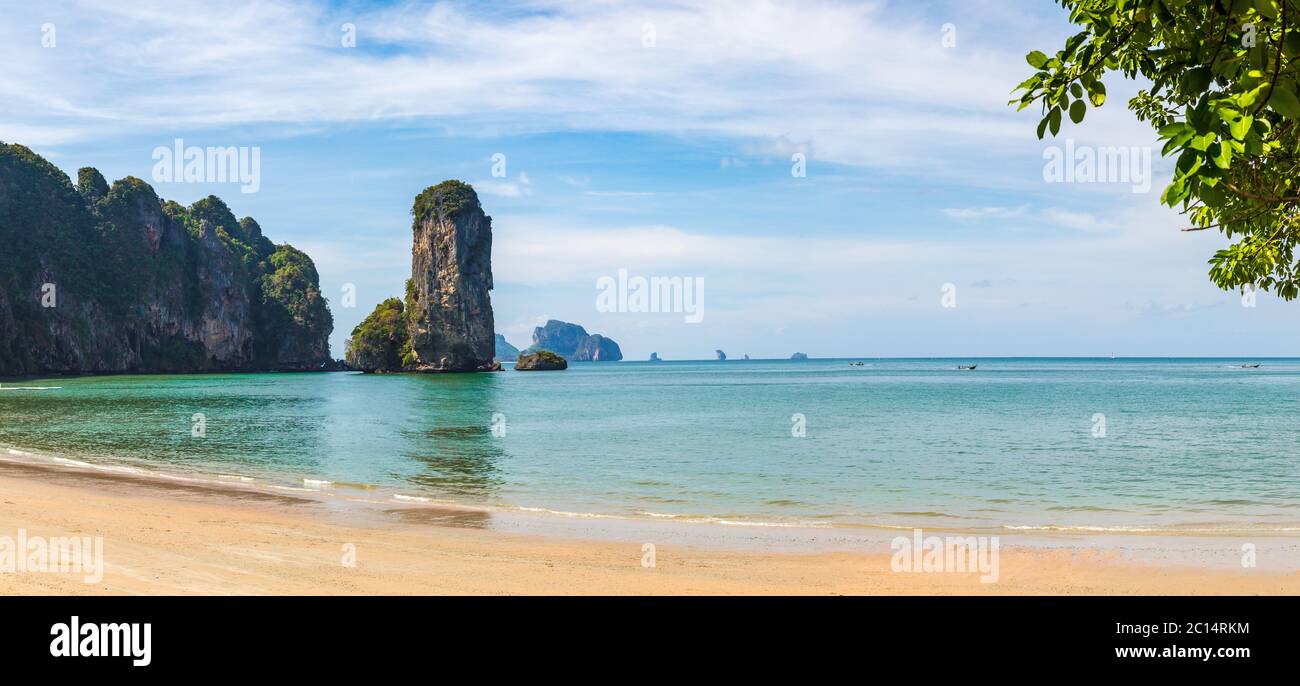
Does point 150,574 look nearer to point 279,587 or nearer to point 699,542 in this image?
point 279,587

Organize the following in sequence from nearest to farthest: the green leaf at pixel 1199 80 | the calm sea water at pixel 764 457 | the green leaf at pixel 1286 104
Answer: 1. the green leaf at pixel 1286 104
2. the green leaf at pixel 1199 80
3. the calm sea water at pixel 764 457

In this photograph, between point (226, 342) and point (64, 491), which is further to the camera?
point (226, 342)

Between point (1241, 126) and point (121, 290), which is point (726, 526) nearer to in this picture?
point (1241, 126)

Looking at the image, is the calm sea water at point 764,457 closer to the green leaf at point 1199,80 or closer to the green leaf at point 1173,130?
the green leaf at point 1199,80

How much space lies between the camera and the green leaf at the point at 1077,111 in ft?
15.8

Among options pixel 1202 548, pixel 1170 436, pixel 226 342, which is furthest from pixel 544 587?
pixel 226 342

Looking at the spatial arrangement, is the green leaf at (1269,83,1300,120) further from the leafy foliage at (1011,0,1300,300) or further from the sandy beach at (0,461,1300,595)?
the sandy beach at (0,461,1300,595)

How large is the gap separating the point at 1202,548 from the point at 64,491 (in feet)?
80.9

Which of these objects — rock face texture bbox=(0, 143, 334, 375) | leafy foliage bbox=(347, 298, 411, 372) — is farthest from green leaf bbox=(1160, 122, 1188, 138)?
leafy foliage bbox=(347, 298, 411, 372)

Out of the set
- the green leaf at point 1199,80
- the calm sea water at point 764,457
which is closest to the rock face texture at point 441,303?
the calm sea water at point 764,457

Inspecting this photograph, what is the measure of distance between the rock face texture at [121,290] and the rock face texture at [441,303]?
124 ft

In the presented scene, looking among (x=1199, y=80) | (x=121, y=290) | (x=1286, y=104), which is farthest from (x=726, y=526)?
(x=121, y=290)

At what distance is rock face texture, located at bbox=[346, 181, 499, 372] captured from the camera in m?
157

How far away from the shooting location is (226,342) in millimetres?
181500
